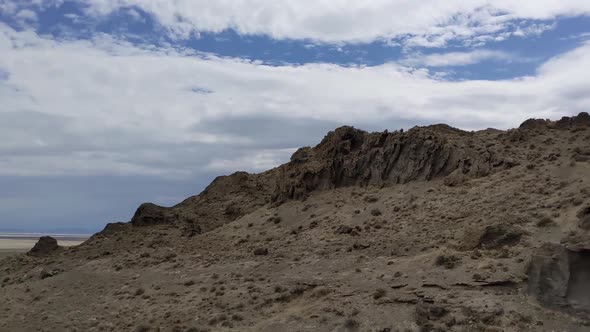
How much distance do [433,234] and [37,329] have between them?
19710 millimetres

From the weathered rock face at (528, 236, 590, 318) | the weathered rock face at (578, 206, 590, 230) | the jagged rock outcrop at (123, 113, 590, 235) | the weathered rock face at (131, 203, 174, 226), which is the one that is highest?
the jagged rock outcrop at (123, 113, 590, 235)

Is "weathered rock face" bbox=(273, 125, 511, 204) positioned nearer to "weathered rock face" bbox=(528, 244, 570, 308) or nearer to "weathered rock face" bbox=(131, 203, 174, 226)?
"weathered rock face" bbox=(131, 203, 174, 226)

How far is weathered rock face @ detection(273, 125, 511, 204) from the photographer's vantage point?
107ft

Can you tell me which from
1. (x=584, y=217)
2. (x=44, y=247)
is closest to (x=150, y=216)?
(x=44, y=247)

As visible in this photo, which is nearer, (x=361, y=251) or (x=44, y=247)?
(x=361, y=251)

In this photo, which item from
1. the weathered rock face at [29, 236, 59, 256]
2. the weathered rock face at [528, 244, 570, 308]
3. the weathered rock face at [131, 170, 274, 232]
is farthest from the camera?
the weathered rock face at [29, 236, 59, 256]

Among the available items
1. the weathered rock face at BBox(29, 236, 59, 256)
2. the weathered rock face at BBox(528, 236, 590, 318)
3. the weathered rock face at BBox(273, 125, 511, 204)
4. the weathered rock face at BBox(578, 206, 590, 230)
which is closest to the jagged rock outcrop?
the weathered rock face at BBox(273, 125, 511, 204)

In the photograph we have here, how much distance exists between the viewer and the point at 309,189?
127 feet

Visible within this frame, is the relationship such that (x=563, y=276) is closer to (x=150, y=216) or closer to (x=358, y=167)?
(x=358, y=167)

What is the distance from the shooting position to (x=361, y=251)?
1054 inches

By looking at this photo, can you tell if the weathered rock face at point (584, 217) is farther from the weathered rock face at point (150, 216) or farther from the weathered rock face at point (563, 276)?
the weathered rock face at point (150, 216)

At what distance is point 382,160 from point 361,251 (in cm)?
1044

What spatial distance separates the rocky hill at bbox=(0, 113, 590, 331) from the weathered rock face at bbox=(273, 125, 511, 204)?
0.30ft

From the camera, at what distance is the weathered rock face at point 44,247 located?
43.7 m
